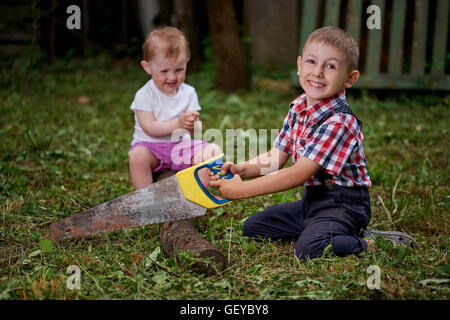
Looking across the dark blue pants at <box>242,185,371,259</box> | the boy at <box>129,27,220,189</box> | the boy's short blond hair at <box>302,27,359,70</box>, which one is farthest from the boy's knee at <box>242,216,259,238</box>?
the boy's short blond hair at <box>302,27,359,70</box>

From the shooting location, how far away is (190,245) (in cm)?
235

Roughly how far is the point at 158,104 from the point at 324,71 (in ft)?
4.42

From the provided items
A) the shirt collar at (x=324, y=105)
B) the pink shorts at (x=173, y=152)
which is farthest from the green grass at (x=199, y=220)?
the shirt collar at (x=324, y=105)

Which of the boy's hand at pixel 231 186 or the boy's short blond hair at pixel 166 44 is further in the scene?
the boy's short blond hair at pixel 166 44

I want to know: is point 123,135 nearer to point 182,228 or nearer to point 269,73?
point 182,228

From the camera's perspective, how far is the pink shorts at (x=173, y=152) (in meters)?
3.31

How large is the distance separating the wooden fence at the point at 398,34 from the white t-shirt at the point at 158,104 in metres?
3.22

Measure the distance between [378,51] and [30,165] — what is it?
4.69 meters

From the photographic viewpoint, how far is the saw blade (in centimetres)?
260

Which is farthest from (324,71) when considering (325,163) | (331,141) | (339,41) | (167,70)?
(167,70)

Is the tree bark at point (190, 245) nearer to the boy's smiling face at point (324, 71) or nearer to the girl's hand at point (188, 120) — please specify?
the girl's hand at point (188, 120)

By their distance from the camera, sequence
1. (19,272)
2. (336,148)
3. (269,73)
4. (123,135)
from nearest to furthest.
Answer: (19,272) → (336,148) → (123,135) → (269,73)

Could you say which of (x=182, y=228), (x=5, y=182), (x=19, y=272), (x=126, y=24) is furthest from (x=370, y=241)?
(x=126, y=24)

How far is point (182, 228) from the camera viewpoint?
2562mm
